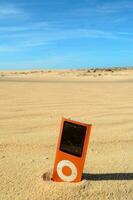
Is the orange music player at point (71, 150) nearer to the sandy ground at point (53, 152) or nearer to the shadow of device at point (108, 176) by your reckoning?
the sandy ground at point (53, 152)

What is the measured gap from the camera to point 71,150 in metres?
2.51

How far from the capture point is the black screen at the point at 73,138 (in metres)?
2.46

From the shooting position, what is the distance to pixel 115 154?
3467 millimetres

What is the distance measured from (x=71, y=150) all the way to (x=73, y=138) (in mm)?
91

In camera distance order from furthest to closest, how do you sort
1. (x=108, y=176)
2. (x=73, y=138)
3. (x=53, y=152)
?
(x=53, y=152)
(x=108, y=176)
(x=73, y=138)

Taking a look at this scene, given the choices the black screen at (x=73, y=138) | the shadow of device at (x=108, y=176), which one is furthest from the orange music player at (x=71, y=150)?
the shadow of device at (x=108, y=176)

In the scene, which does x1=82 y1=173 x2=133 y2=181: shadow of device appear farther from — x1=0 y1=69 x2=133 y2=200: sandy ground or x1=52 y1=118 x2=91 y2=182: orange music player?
x1=52 y1=118 x2=91 y2=182: orange music player

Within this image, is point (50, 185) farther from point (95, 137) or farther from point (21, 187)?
point (95, 137)

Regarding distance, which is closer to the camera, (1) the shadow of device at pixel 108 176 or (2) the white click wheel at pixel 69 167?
(2) the white click wheel at pixel 69 167

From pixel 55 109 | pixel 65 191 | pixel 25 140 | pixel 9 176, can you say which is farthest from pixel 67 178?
pixel 55 109

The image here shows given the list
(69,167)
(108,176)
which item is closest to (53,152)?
(108,176)

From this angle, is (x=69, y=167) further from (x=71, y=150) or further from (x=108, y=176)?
(x=108, y=176)

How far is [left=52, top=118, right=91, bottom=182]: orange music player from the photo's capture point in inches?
96.7

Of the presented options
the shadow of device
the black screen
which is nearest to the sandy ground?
the shadow of device
